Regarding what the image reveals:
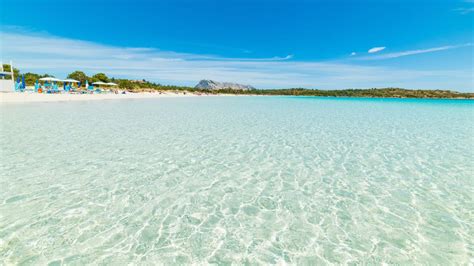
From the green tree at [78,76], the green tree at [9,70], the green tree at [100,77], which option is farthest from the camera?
the green tree at [100,77]

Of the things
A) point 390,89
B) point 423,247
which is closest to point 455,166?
point 423,247

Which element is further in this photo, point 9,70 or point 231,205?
point 9,70

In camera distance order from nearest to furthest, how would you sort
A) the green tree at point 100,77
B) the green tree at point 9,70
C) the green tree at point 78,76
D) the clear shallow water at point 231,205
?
the clear shallow water at point 231,205 < the green tree at point 9,70 < the green tree at point 78,76 < the green tree at point 100,77

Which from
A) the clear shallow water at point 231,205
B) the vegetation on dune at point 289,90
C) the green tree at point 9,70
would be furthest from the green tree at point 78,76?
the clear shallow water at point 231,205

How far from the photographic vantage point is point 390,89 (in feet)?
350

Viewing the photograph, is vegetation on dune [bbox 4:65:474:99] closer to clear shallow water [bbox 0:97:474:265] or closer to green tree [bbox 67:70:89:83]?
green tree [bbox 67:70:89:83]

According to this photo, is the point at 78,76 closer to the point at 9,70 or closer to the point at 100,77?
the point at 100,77

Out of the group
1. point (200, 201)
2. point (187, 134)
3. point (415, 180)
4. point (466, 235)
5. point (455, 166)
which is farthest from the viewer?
point (187, 134)

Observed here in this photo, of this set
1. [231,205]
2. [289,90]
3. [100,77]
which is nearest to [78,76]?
[100,77]

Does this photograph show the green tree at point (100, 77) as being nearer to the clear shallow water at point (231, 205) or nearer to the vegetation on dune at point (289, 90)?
the vegetation on dune at point (289, 90)

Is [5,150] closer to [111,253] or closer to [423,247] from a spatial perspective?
[111,253]

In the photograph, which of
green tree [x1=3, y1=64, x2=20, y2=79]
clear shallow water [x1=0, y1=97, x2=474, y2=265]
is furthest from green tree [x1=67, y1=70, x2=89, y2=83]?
clear shallow water [x1=0, y1=97, x2=474, y2=265]

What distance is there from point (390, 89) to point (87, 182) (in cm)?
12695

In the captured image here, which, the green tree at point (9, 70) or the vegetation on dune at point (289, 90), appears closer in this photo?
the green tree at point (9, 70)
